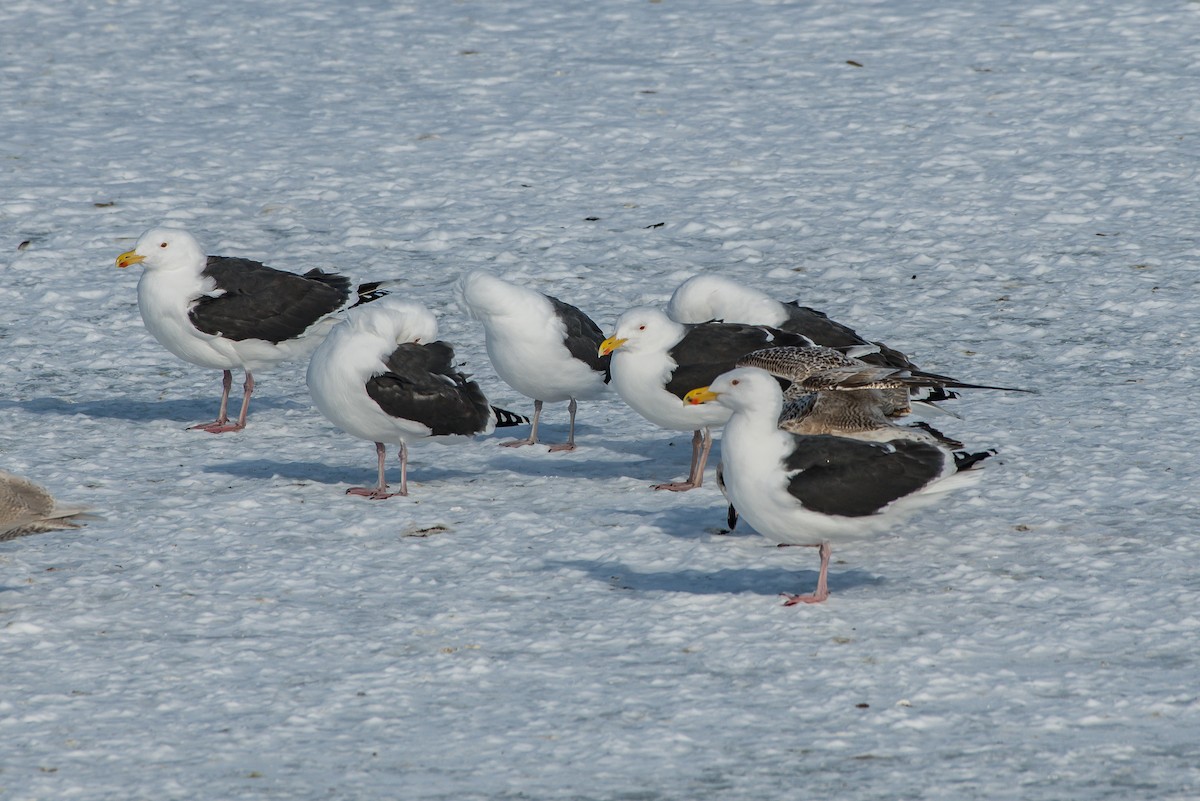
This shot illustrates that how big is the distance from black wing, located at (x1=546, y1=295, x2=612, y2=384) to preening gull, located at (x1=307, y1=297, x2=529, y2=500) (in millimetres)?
731

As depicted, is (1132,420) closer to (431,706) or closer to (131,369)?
(431,706)

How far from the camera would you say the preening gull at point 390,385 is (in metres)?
9.07

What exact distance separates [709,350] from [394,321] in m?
1.87

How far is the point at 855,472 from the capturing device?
24.3 feet

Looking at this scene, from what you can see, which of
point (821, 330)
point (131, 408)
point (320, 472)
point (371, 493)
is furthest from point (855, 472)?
point (131, 408)

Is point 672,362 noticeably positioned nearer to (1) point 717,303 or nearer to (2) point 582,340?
(2) point 582,340

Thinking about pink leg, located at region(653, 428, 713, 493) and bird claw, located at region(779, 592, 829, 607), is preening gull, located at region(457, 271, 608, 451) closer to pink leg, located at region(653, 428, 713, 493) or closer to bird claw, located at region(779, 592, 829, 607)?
pink leg, located at region(653, 428, 713, 493)

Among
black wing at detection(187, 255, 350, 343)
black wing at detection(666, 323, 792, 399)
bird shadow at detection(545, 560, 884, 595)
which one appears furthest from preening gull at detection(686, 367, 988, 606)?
black wing at detection(187, 255, 350, 343)

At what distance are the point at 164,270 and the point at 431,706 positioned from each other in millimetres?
5515

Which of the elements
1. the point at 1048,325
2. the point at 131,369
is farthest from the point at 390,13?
the point at 1048,325

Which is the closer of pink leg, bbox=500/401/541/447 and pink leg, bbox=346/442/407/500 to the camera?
pink leg, bbox=346/442/407/500

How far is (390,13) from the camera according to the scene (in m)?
19.5

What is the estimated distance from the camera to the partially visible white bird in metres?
7.56

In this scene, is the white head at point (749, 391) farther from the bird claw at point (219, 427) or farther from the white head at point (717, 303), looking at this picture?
the bird claw at point (219, 427)
